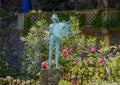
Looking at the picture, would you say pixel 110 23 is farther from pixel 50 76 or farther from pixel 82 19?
pixel 50 76

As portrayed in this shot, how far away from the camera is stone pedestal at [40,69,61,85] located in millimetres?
6809

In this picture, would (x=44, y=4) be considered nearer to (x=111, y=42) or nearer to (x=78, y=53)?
(x=111, y=42)

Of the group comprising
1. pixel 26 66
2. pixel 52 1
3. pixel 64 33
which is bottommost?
pixel 26 66

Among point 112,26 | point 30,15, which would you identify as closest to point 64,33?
point 112,26

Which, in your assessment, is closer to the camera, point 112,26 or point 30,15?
point 112,26

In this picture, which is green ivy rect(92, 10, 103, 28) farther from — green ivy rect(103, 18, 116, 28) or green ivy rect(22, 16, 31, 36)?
green ivy rect(22, 16, 31, 36)

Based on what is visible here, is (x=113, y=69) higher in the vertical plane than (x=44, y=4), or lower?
lower

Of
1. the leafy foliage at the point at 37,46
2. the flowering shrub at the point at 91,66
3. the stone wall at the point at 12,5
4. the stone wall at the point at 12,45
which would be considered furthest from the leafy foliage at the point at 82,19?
the flowering shrub at the point at 91,66

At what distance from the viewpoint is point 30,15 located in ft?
55.6

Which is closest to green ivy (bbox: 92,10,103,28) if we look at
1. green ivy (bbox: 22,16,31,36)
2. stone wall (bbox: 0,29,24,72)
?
green ivy (bbox: 22,16,31,36)

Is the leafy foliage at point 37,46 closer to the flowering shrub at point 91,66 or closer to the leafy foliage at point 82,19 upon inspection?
the flowering shrub at point 91,66

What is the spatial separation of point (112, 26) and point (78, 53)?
16.8ft

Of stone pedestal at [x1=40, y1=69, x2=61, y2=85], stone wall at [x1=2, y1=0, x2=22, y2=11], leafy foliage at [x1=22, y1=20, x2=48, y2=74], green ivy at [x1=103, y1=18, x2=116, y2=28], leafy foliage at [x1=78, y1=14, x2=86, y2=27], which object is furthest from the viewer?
stone wall at [x1=2, y1=0, x2=22, y2=11]

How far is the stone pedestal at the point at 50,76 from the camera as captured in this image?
6.81m
